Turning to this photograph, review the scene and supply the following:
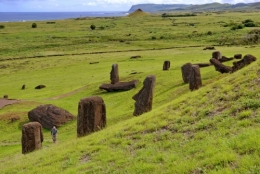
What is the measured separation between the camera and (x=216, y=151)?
1094 centimetres

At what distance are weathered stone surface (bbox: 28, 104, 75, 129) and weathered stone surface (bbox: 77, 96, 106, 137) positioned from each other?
840 centimetres

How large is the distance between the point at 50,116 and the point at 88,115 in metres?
9.61

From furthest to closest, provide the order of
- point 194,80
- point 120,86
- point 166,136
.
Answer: point 120,86, point 194,80, point 166,136

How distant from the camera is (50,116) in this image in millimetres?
29203

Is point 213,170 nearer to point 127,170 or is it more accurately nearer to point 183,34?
point 127,170

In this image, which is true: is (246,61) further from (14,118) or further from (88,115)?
(14,118)

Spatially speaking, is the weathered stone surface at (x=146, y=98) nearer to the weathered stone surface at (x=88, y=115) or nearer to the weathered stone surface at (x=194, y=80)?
the weathered stone surface at (x=88, y=115)

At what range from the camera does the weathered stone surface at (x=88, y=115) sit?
2044 centimetres

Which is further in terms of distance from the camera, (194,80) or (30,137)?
(194,80)

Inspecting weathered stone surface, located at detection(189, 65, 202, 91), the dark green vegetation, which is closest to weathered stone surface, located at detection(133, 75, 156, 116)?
the dark green vegetation

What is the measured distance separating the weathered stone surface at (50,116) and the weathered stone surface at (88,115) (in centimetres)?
840

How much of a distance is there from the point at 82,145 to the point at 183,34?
90.5 m

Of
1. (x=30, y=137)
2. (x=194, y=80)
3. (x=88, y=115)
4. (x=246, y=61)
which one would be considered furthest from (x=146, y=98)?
(x=246, y=61)

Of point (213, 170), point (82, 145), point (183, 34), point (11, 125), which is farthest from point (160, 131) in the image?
point (183, 34)
